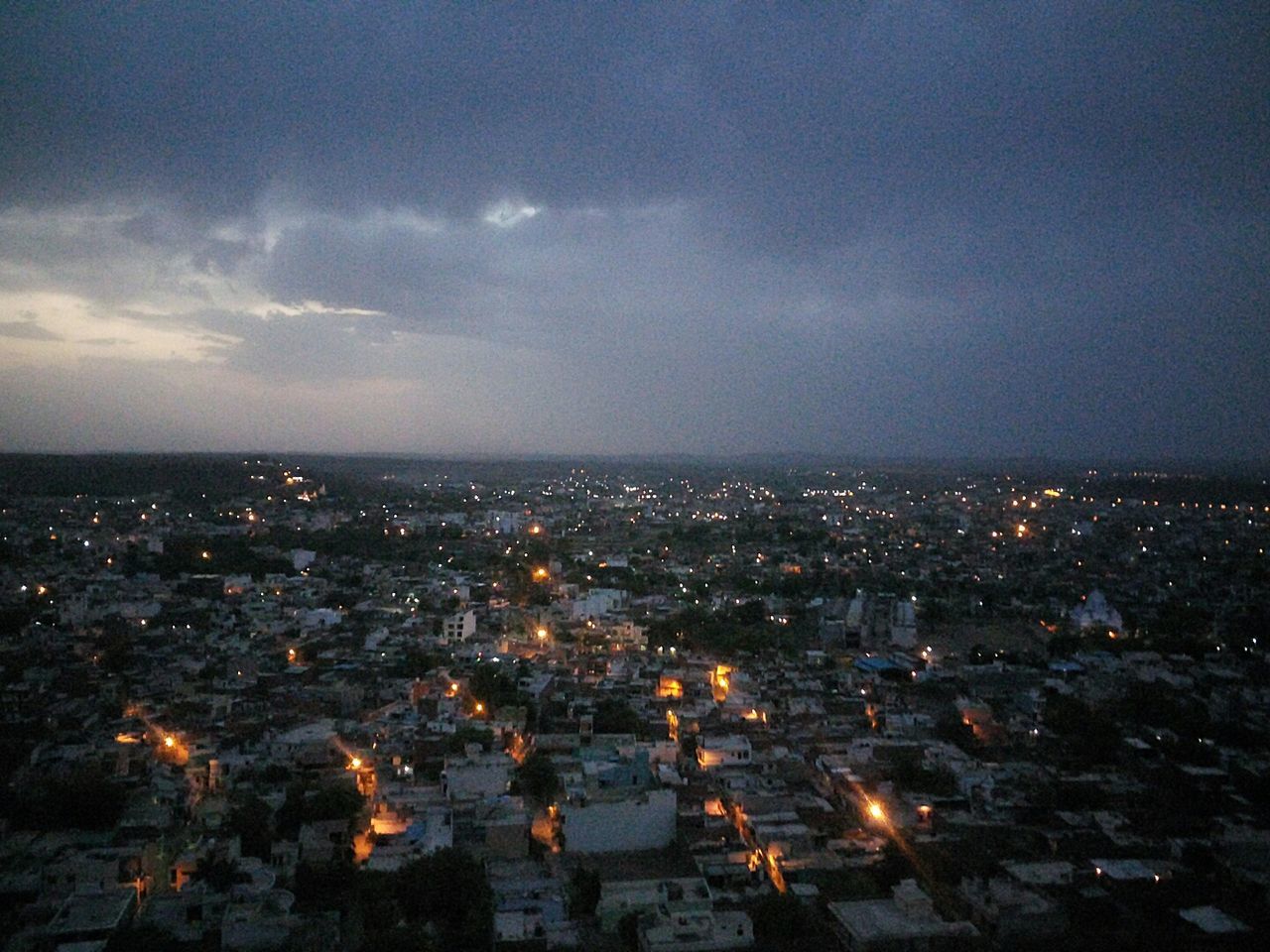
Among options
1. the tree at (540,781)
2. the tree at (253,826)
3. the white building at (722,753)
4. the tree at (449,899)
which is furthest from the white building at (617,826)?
A: the tree at (253,826)

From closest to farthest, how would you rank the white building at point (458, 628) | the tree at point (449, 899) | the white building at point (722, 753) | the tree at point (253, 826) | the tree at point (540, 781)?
the tree at point (449, 899)
the tree at point (253, 826)
the tree at point (540, 781)
the white building at point (722, 753)
the white building at point (458, 628)

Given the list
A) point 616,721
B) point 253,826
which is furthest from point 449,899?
point 616,721

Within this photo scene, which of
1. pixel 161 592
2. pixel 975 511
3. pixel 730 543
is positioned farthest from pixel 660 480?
pixel 161 592

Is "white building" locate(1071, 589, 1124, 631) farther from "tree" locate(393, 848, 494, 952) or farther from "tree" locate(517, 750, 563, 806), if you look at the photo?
"tree" locate(393, 848, 494, 952)

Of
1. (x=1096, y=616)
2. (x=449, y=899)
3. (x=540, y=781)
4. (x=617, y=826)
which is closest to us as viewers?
(x=449, y=899)

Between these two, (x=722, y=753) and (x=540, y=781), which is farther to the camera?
(x=722, y=753)

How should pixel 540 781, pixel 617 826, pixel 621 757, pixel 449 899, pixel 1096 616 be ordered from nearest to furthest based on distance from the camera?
1. pixel 449 899
2. pixel 617 826
3. pixel 540 781
4. pixel 621 757
5. pixel 1096 616

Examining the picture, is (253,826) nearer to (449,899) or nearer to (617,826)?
(449,899)

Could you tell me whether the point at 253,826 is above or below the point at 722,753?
above

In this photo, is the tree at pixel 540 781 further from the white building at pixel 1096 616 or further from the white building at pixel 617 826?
the white building at pixel 1096 616
